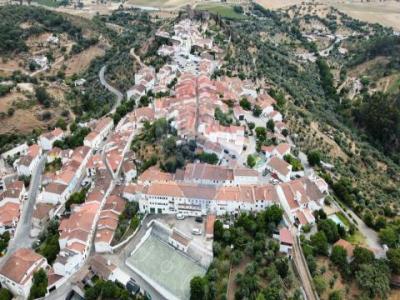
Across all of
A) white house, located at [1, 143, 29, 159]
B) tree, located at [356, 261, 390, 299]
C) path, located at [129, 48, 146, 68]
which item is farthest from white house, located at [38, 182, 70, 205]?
path, located at [129, 48, 146, 68]

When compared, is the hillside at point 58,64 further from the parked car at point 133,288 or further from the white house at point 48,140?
the parked car at point 133,288

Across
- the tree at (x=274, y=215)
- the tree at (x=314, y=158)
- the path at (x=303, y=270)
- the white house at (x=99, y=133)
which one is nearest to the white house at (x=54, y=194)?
the white house at (x=99, y=133)

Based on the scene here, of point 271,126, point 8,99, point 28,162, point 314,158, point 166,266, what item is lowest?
point 8,99

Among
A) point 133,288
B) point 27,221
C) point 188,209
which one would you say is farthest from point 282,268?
point 27,221

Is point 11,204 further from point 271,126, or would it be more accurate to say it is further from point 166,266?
point 271,126

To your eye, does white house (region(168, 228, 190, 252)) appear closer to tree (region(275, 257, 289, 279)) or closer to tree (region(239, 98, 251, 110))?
tree (region(275, 257, 289, 279))

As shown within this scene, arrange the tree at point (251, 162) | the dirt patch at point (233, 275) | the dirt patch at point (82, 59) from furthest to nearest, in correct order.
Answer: the dirt patch at point (82, 59) < the tree at point (251, 162) < the dirt patch at point (233, 275)
